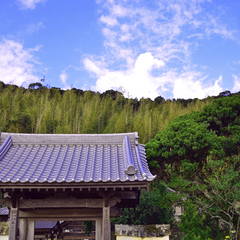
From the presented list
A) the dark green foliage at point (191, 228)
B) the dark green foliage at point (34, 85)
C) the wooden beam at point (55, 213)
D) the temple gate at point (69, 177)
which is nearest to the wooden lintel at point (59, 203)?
the temple gate at point (69, 177)

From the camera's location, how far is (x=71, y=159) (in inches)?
230

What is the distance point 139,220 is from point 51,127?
7.35 meters

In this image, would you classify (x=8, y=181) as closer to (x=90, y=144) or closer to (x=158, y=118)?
(x=90, y=144)

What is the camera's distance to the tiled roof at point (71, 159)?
4.89 m

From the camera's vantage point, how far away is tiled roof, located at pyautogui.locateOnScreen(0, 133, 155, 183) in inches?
192

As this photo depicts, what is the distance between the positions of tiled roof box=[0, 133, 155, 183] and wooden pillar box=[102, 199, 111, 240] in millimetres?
670

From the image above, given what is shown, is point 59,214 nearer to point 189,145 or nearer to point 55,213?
point 55,213

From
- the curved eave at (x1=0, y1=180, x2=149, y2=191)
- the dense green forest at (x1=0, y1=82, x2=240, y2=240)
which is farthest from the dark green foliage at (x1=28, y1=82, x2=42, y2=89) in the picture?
the curved eave at (x1=0, y1=180, x2=149, y2=191)

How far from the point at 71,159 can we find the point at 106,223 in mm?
1591

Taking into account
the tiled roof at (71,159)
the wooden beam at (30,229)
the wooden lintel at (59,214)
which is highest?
the tiled roof at (71,159)

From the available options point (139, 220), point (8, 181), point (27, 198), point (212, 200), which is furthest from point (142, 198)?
point (8, 181)

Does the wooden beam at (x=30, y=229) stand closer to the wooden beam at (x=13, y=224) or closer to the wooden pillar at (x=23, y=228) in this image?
the wooden pillar at (x=23, y=228)

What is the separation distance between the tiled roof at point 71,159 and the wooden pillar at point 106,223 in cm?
67

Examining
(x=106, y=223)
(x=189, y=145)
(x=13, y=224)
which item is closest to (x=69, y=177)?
(x=106, y=223)
